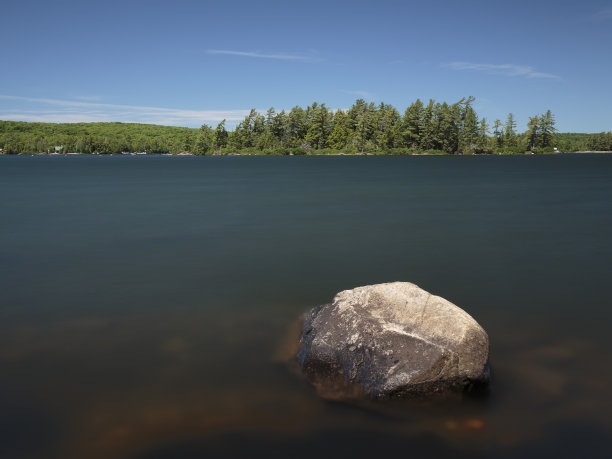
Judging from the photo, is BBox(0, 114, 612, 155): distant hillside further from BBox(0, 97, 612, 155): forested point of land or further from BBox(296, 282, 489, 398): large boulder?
BBox(296, 282, 489, 398): large boulder

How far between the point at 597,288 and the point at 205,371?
1140cm

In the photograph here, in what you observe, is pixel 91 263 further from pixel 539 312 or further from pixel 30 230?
pixel 539 312

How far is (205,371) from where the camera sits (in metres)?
8.26

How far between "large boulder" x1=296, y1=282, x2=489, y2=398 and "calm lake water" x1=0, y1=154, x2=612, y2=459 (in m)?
0.32

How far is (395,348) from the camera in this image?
23.7 ft

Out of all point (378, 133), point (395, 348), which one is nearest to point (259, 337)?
point (395, 348)

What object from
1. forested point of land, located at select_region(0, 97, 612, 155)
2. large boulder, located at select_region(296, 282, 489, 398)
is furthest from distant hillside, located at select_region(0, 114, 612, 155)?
large boulder, located at select_region(296, 282, 489, 398)

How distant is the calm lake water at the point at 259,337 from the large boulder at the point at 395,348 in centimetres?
32

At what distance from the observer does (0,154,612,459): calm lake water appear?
21.3 feet

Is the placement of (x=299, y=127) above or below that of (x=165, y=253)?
above

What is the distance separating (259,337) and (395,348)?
11.3 ft

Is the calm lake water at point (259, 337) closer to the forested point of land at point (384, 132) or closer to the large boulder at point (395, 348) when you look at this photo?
the large boulder at point (395, 348)

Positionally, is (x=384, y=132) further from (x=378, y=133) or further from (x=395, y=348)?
(x=395, y=348)

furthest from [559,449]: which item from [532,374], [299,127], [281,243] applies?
[299,127]
